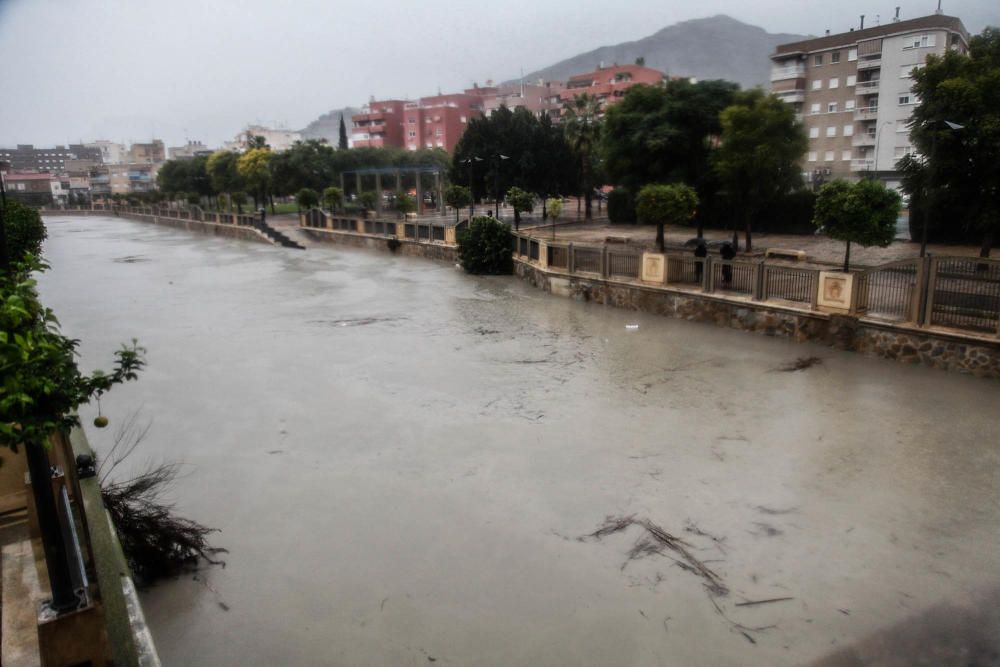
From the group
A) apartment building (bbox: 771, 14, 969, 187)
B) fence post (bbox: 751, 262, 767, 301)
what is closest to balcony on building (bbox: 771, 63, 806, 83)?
apartment building (bbox: 771, 14, 969, 187)

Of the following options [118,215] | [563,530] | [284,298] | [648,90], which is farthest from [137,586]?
[118,215]

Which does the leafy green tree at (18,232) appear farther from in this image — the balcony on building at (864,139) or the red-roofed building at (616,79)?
the red-roofed building at (616,79)

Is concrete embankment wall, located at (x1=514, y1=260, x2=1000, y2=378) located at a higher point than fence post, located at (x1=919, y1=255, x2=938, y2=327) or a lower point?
lower

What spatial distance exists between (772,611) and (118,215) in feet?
338

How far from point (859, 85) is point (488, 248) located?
41433 mm

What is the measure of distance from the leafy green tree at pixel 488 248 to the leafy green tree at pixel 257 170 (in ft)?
126

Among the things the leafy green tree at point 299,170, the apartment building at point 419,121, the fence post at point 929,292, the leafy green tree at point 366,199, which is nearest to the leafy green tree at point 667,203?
the fence post at point 929,292

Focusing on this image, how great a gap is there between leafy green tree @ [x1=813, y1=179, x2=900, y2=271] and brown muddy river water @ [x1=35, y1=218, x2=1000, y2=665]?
3044 millimetres

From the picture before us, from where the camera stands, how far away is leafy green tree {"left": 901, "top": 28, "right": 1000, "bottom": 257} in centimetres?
1769

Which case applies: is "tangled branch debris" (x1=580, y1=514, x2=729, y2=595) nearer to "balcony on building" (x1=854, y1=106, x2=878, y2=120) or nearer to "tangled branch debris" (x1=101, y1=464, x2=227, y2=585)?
"tangled branch debris" (x1=101, y1=464, x2=227, y2=585)

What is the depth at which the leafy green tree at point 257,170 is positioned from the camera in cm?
6175

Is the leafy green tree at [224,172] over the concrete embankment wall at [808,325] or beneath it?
over

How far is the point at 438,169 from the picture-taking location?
4866cm

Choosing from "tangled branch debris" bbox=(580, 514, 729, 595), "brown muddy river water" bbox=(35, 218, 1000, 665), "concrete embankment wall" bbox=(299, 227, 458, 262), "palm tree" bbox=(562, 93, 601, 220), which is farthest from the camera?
"palm tree" bbox=(562, 93, 601, 220)
